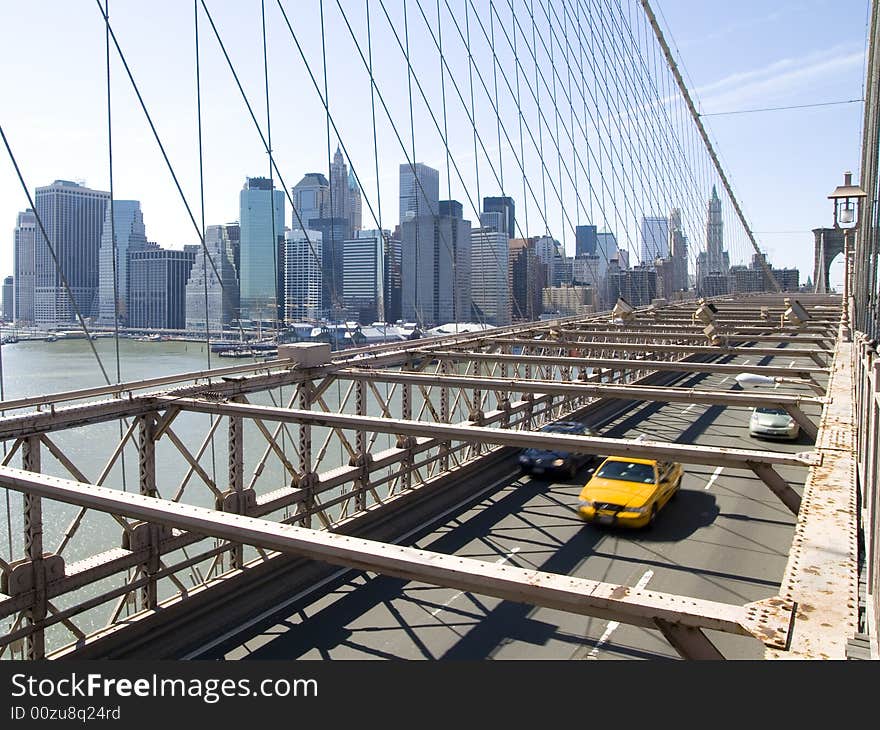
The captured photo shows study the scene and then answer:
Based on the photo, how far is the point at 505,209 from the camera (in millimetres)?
30391

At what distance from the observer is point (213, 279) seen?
14289 millimetres

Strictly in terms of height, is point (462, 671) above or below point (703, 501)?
above

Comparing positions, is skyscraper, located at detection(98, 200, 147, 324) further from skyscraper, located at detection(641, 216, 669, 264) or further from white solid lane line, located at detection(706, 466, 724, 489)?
skyscraper, located at detection(641, 216, 669, 264)

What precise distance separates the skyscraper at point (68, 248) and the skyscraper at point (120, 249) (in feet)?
0.37

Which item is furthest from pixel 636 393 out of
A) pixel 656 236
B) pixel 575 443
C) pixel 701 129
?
pixel 701 129

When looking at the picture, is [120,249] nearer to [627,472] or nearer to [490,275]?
[627,472]

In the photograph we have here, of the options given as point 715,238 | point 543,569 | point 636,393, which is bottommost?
point 543,569

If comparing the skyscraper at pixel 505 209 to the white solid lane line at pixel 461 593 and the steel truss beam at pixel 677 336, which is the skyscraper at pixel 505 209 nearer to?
the steel truss beam at pixel 677 336

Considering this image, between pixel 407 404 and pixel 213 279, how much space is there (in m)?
4.36

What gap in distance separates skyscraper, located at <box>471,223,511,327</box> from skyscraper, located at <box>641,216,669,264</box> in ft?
112

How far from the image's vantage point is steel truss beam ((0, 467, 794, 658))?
312 cm

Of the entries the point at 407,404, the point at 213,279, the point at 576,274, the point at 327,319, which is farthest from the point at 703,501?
the point at 576,274

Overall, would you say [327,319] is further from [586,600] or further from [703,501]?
[586,600]

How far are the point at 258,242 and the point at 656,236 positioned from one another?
57.2 meters
